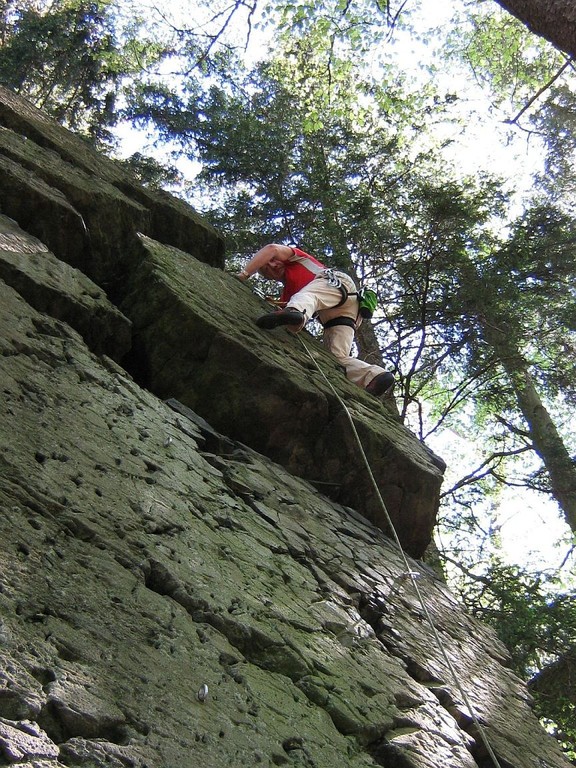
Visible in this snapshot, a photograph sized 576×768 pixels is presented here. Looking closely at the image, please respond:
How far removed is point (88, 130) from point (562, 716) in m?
12.3

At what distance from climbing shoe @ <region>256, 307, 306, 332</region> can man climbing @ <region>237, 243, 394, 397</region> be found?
34 cm

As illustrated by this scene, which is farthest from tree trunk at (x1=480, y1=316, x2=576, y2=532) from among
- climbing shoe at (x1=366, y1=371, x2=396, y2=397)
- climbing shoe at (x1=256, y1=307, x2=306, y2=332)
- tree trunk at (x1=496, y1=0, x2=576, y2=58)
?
tree trunk at (x1=496, y1=0, x2=576, y2=58)

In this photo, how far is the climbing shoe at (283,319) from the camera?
564 centimetres

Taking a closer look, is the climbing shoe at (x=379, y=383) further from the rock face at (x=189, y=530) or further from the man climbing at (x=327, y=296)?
the rock face at (x=189, y=530)

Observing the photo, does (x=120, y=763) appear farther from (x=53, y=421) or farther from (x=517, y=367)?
(x=517, y=367)

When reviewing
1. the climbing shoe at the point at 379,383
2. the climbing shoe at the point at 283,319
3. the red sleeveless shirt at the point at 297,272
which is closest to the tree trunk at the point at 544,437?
the climbing shoe at the point at 379,383

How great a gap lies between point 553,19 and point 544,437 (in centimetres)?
742

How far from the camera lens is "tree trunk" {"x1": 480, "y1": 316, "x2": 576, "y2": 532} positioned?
9.44 m

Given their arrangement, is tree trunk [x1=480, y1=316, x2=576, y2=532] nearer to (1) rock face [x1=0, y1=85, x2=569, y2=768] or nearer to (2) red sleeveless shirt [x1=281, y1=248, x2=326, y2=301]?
(2) red sleeveless shirt [x1=281, y1=248, x2=326, y2=301]

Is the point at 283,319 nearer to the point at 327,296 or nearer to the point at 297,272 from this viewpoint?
the point at 327,296

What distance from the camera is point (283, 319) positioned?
575 cm

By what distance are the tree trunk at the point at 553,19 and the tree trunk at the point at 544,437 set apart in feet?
17.5

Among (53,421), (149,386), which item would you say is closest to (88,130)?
(149,386)

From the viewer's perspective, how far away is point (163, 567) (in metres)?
2.91
